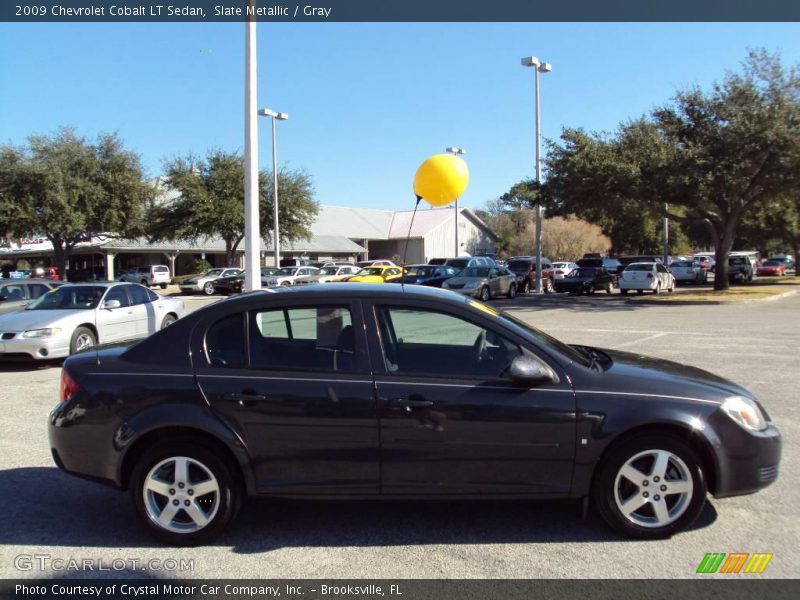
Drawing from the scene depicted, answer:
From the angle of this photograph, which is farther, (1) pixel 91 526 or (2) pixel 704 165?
(2) pixel 704 165

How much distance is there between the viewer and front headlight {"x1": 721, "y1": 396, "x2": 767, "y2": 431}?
13.3 feet

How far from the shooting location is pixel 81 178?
127 ft

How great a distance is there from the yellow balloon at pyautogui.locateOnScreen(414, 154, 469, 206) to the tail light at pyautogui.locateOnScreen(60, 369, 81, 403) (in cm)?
379

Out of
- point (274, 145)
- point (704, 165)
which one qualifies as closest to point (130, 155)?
point (274, 145)

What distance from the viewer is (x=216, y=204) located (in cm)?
4419

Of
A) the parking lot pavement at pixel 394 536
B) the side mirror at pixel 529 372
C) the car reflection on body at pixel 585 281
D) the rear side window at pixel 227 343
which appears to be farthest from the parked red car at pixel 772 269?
the rear side window at pixel 227 343

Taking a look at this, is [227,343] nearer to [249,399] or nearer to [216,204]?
[249,399]

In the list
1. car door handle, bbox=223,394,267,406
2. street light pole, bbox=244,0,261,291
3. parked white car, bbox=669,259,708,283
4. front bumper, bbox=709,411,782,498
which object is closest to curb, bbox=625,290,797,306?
parked white car, bbox=669,259,708,283

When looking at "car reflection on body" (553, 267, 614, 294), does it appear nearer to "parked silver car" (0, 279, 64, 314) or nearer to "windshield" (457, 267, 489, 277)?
"windshield" (457, 267, 489, 277)

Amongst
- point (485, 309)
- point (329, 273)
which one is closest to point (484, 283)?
point (329, 273)

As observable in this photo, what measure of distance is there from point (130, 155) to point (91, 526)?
4103 centimetres

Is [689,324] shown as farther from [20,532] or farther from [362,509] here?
[20,532]

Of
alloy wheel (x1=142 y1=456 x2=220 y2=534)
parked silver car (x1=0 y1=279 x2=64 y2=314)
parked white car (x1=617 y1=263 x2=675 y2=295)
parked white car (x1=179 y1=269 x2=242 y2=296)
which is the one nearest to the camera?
alloy wheel (x1=142 y1=456 x2=220 y2=534)

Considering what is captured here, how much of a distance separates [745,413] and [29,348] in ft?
33.0
